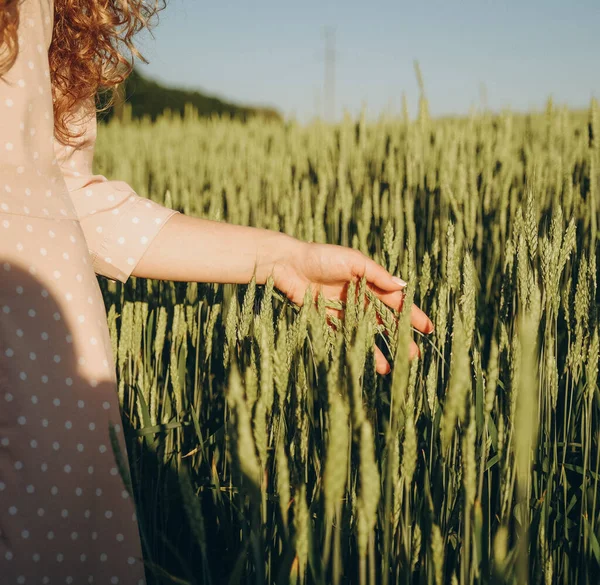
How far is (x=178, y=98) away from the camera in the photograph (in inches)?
515

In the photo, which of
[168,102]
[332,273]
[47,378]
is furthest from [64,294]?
[168,102]

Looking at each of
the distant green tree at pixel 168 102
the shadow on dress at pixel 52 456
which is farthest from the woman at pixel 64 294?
the distant green tree at pixel 168 102

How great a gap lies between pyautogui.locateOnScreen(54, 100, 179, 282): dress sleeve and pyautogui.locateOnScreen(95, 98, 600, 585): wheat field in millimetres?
84

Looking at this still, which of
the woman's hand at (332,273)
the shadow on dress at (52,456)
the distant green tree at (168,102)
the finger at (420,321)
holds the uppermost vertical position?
the distant green tree at (168,102)

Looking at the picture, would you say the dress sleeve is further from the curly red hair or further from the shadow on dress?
the shadow on dress

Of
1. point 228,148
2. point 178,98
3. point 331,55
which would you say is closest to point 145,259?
point 228,148

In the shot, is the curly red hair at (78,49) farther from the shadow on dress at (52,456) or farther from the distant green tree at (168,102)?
the distant green tree at (168,102)

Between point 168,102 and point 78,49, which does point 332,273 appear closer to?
point 78,49

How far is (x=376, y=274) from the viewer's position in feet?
3.00

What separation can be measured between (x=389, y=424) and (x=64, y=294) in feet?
1.54

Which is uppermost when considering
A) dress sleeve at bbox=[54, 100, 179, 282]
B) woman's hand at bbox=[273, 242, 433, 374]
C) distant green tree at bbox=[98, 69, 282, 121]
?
distant green tree at bbox=[98, 69, 282, 121]

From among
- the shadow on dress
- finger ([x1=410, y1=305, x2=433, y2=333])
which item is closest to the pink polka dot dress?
the shadow on dress

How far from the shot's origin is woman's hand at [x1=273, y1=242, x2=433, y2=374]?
916 mm

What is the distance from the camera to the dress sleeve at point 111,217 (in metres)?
0.96
